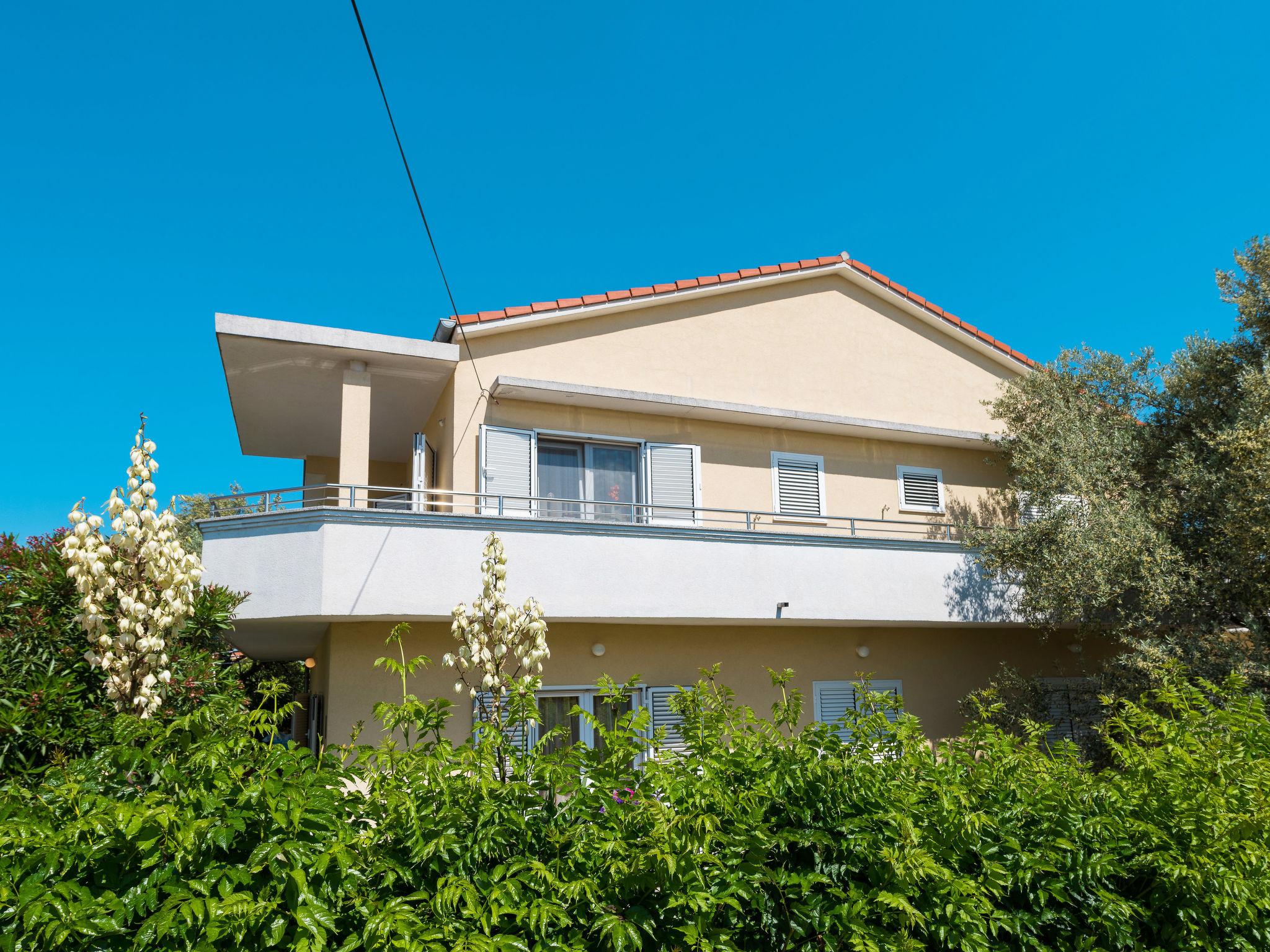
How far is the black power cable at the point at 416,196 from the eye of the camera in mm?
6316

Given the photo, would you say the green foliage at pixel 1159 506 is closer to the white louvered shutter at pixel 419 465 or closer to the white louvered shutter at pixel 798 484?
the white louvered shutter at pixel 798 484

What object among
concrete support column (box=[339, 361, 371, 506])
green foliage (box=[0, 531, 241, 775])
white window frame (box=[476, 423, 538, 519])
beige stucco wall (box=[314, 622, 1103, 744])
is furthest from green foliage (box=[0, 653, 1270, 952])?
white window frame (box=[476, 423, 538, 519])

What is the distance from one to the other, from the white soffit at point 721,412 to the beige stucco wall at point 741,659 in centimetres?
335

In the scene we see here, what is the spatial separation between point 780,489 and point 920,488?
2997 mm

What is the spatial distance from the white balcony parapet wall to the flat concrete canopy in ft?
8.77

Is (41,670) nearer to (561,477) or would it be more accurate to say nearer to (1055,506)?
(561,477)

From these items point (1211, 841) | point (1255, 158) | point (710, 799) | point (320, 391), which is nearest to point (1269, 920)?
point (1211, 841)

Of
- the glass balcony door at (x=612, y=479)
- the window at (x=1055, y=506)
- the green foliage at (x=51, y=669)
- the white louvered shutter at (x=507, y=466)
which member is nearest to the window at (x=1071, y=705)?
the window at (x=1055, y=506)

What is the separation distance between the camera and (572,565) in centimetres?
1066

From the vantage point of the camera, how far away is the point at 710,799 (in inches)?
149

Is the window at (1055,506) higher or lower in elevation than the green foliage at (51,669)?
higher

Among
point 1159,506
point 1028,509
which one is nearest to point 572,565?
point 1028,509

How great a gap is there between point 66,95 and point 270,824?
20654 millimetres

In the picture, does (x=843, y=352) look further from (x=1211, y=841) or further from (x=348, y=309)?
(x=1211, y=841)
